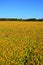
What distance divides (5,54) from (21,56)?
3.72 feet

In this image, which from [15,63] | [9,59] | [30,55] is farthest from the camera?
[30,55]

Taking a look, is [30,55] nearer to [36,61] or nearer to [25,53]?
[25,53]

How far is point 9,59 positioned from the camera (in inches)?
467

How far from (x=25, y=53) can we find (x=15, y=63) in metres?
2.42

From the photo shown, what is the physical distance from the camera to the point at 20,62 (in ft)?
37.0

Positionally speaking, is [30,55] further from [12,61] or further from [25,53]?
[12,61]

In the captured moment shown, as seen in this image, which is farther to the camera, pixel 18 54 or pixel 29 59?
pixel 18 54

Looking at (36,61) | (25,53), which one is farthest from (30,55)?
(36,61)

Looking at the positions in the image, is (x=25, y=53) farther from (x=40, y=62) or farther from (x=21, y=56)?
(x=40, y=62)

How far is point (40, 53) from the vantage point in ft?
43.9

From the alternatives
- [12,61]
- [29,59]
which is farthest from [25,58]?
[12,61]

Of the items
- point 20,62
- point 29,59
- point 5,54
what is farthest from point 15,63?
point 5,54

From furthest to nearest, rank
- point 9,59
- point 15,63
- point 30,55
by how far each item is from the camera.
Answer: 1. point 30,55
2. point 9,59
3. point 15,63

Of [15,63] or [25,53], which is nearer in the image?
[15,63]
